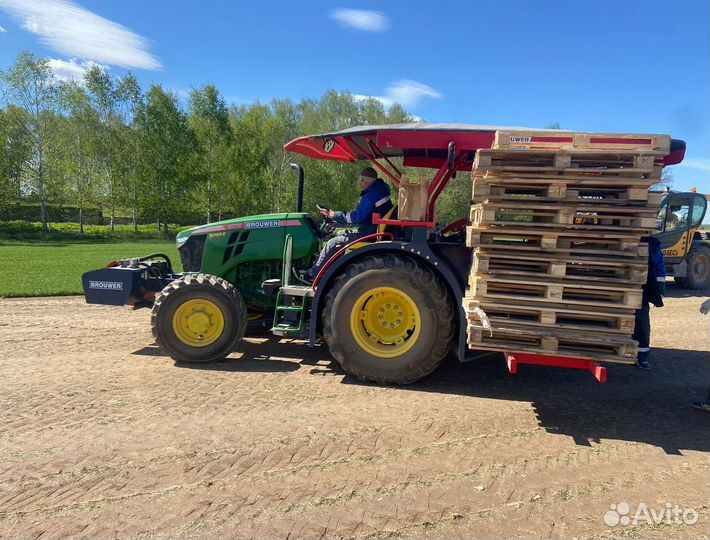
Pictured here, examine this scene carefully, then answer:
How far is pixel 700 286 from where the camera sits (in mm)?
12555

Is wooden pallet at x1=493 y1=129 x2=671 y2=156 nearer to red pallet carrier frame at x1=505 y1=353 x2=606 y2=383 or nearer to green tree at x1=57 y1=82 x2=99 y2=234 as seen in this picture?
red pallet carrier frame at x1=505 y1=353 x2=606 y2=383

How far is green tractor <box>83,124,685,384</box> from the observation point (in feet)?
14.8

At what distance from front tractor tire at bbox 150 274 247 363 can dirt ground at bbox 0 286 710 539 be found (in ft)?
0.72

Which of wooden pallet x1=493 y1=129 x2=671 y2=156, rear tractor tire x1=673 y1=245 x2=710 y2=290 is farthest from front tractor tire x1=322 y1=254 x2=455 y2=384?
rear tractor tire x1=673 y1=245 x2=710 y2=290

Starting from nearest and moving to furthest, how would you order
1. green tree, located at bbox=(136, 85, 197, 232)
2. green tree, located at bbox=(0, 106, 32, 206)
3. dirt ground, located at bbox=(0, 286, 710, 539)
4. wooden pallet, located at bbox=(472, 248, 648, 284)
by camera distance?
dirt ground, located at bbox=(0, 286, 710, 539) < wooden pallet, located at bbox=(472, 248, 648, 284) < green tree, located at bbox=(0, 106, 32, 206) < green tree, located at bbox=(136, 85, 197, 232)

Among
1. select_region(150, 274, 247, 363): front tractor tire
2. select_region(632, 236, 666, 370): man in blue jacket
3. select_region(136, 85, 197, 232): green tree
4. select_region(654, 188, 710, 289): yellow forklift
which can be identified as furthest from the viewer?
select_region(136, 85, 197, 232): green tree

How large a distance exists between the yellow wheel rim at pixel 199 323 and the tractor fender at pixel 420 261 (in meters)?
1.12

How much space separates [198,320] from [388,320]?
2.13 metres

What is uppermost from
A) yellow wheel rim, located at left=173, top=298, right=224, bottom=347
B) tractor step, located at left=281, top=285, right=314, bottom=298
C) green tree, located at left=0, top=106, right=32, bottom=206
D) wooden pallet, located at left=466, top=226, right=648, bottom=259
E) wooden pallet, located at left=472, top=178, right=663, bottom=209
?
green tree, located at left=0, top=106, right=32, bottom=206

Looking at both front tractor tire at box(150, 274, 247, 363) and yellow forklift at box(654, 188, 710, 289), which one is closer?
front tractor tire at box(150, 274, 247, 363)

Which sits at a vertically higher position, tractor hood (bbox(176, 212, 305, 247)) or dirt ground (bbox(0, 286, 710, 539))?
tractor hood (bbox(176, 212, 305, 247))

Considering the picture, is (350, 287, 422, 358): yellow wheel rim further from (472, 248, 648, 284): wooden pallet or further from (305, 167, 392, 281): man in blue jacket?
(472, 248, 648, 284): wooden pallet

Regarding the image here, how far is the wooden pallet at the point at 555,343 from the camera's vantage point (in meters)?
3.68

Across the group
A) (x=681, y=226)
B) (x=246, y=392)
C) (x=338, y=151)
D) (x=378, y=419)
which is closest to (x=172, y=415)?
(x=246, y=392)
